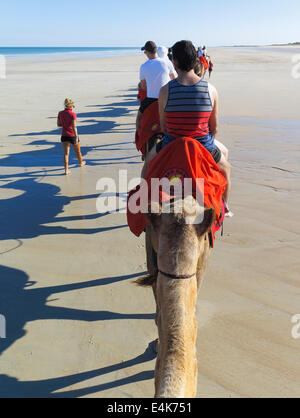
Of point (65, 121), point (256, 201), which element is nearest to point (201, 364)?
point (256, 201)

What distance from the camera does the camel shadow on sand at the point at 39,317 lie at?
3734 millimetres

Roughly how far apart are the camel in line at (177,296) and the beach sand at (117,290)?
1604mm

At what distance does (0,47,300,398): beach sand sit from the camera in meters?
3.87

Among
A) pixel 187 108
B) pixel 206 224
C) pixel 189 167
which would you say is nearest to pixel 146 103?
pixel 187 108

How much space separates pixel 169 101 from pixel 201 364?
8.43 ft

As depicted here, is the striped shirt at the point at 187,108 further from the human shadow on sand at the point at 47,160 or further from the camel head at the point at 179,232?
the human shadow on sand at the point at 47,160

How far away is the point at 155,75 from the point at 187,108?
9.73ft

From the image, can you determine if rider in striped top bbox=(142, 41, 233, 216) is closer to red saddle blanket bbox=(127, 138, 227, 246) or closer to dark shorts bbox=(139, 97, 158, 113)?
red saddle blanket bbox=(127, 138, 227, 246)

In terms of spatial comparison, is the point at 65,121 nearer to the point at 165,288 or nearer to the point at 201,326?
the point at 201,326

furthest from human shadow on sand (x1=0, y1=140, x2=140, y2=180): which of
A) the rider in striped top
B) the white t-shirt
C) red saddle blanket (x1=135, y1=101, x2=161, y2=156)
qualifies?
the rider in striped top

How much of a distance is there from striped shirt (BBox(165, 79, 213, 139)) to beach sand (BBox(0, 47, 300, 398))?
2168 millimetres

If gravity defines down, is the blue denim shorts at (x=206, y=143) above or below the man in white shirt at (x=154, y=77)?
below

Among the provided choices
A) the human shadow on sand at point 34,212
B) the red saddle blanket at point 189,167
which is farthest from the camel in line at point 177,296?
the human shadow on sand at point 34,212

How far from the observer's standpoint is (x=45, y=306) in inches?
193
